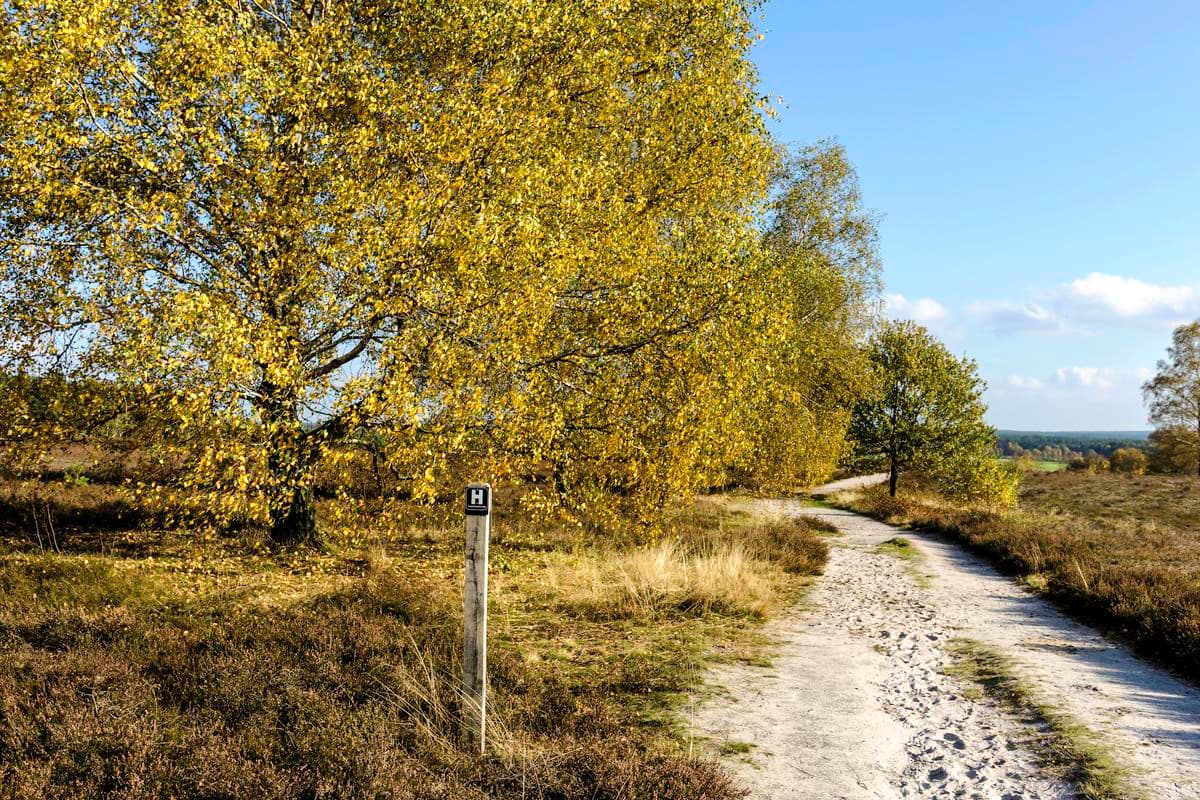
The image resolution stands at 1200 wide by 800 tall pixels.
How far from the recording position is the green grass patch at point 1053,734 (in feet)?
17.0

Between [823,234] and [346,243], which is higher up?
[823,234]

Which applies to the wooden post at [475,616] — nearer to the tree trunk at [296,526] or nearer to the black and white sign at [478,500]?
the black and white sign at [478,500]

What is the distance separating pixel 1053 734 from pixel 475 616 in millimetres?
4877

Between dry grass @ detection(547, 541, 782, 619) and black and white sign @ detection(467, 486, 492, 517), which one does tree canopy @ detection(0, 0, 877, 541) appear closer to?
dry grass @ detection(547, 541, 782, 619)

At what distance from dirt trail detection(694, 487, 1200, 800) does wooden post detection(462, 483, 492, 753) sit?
76.1 inches

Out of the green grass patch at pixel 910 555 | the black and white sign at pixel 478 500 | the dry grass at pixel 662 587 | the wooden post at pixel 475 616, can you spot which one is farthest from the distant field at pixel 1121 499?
the black and white sign at pixel 478 500

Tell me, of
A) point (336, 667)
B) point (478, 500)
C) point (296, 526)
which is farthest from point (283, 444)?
point (478, 500)

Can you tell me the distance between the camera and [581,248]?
10.2 meters

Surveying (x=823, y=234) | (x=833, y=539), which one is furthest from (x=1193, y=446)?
(x=833, y=539)

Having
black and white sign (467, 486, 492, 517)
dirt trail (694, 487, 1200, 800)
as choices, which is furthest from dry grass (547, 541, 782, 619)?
black and white sign (467, 486, 492, 517)

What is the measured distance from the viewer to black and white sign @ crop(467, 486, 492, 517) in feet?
17.7

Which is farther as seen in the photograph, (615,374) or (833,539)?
(833,539)

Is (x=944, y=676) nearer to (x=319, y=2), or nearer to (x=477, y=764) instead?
(x=477, y=764)

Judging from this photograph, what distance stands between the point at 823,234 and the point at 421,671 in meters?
26.5
